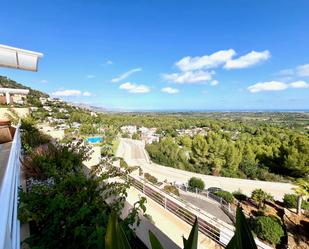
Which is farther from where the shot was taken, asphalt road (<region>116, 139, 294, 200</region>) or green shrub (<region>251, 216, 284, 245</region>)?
asphalt road (<region>116, 139, 294, 200</region>)

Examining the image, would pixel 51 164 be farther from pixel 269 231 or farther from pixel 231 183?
pixel 231 183

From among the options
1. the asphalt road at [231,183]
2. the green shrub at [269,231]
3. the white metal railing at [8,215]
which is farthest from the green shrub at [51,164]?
the asphalt road at [231,183]

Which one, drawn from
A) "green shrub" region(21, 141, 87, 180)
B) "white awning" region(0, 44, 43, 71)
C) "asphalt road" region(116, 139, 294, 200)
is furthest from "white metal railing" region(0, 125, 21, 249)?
"asphalt road" region(116, 139, 294, 200)

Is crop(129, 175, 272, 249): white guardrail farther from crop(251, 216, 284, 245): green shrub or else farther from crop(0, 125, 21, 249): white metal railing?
crop(251, 216, 284, 245): green shrub

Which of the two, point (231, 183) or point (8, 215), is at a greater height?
point (8, 215)

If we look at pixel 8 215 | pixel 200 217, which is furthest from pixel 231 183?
pixel 8 215

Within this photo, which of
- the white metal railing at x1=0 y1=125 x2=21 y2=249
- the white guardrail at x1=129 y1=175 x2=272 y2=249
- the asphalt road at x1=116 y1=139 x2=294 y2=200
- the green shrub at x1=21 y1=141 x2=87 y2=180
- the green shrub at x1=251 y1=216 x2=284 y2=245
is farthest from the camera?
the asphalt road at x1=116 y1=139 x2=294 y2=200

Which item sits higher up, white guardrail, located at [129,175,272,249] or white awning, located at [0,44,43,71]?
white awning, located at [0,44,43,71]
